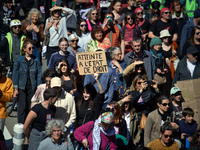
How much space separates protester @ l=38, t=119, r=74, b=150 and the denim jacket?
A: 2588 millimetres

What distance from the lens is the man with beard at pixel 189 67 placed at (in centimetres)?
1028

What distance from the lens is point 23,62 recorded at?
32.5ft

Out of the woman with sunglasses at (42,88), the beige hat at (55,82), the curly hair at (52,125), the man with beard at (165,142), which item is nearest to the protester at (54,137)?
the curly hair at (52,125)

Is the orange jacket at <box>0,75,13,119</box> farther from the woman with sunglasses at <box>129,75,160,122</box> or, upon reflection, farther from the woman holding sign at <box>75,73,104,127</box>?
the woman with sunglasses at <box>129,75,160,122</box>

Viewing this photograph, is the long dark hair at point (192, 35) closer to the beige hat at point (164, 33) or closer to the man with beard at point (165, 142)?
the beige hat at point (164, 33)

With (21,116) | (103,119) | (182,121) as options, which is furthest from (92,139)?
(21,116)

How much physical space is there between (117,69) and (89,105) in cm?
153

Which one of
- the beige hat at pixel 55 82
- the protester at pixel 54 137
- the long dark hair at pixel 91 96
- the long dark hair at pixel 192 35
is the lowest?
the protester at pixel 54 137

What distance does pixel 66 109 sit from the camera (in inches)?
326

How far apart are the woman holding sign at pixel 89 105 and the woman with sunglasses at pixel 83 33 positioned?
9.31 feet

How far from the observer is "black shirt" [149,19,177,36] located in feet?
40.0

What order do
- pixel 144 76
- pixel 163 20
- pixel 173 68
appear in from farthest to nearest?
pixel 163 20 < pixel 173 68 < pixel 144 76

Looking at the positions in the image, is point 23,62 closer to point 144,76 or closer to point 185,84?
point 144,76

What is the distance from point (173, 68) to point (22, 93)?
144 inches
